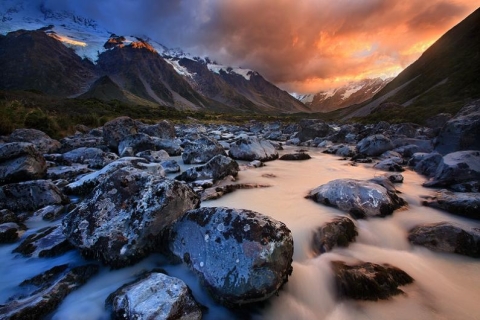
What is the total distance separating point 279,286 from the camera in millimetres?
3391

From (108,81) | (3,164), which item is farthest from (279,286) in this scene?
(108,81)

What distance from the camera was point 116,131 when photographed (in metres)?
14.6

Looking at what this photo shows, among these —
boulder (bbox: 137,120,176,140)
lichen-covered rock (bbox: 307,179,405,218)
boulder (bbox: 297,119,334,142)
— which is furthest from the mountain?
lichen-covered rock (bbox: 307,179,405,218)

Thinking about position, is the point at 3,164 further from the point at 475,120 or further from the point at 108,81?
the point at 108,81

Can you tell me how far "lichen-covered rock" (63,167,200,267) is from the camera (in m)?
3.98

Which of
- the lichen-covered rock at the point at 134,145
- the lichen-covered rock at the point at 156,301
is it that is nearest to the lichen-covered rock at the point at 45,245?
the lichen-covered rock at the point at 156,301

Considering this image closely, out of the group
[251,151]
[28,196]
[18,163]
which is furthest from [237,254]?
[251,151]

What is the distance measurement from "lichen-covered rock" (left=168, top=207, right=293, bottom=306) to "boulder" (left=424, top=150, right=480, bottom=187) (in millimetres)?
7414

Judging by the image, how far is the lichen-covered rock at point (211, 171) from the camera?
845cm

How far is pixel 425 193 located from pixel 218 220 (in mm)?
7137

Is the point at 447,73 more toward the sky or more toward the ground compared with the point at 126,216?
more toward the sky

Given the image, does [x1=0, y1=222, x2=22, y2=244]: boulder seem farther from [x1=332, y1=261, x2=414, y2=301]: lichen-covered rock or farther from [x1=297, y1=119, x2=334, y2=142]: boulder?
[x1=297, y1=119, x2=334, y2=142]: boulder

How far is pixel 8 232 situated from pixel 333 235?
20.8ft

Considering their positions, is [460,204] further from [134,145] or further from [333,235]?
[134,145]
